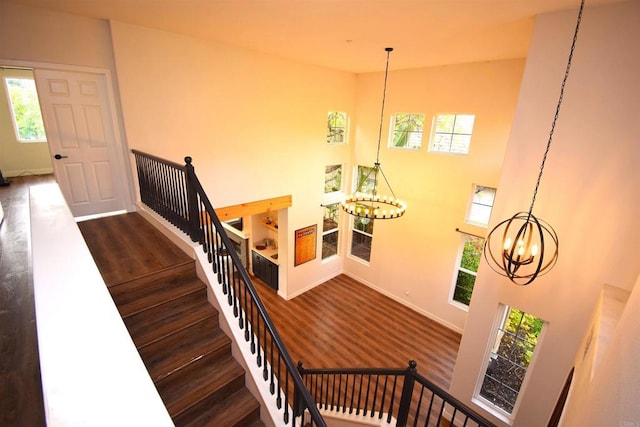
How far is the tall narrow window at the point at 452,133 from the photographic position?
570cm

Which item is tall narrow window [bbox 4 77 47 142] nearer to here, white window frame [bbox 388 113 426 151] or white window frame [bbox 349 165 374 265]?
white window frame [bbox 349 165 374 265]

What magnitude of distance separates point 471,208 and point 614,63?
346 cm

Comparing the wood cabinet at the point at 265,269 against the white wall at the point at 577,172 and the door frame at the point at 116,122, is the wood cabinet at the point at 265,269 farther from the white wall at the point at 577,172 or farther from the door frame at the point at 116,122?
the white wall at the point at 577,172

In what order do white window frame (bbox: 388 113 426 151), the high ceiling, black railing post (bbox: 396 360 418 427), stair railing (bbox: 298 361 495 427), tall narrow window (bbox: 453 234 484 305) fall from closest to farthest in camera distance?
stair railing (bbox: 298 361 495 427) → black railing post (bbox: 396 360 418 427) → the high ceiling → tall narrow window (bbox: 453 234 484 305) → white window frame (bbox: 388 113 426 151)

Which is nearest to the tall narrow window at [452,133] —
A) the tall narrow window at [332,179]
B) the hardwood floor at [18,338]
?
the tall narrow window at [332,179]

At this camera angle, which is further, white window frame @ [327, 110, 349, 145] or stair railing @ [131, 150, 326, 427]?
white window frame @ [327, 110, 349, 145]

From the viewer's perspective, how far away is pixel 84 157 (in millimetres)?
4285

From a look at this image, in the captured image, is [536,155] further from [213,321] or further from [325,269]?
[325,269]

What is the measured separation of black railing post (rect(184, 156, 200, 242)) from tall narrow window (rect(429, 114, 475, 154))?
5054 mm

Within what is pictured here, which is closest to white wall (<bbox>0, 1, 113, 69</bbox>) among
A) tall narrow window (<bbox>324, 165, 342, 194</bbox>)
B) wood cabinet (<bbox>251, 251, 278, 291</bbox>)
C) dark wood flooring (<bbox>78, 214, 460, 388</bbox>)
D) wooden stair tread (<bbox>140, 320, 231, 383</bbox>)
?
dark wood flooring (<bbox>78, 214, 460, 388</bbox>)

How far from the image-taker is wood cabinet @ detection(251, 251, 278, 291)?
773 cm

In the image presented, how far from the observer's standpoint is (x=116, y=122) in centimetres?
430

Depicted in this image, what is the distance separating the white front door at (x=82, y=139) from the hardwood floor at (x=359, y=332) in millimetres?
4127

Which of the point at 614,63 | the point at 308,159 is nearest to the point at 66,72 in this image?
the point at 308,159
